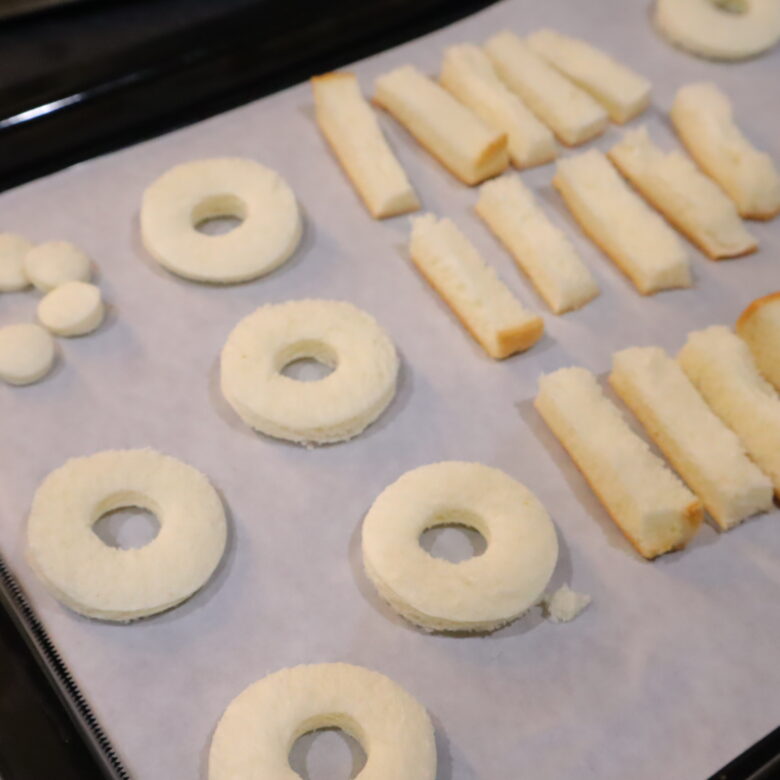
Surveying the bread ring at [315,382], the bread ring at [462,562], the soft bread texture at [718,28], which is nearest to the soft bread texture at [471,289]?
the bread ring at [315,382]

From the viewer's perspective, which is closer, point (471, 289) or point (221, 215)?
point (471, 289)

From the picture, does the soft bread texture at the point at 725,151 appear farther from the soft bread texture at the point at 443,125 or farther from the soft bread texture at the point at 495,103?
the soft bread texture at the point at 443,125

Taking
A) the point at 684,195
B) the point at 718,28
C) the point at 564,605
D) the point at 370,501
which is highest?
the point at 718,28

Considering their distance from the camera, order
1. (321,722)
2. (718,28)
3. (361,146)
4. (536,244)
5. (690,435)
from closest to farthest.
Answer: (321,722), (690,435), (536,244), (361,146), (718,28)

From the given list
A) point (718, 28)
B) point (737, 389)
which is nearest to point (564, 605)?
point (737, 389)

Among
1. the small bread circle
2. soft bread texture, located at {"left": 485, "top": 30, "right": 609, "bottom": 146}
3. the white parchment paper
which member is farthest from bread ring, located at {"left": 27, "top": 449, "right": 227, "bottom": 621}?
soft bread texture, located at {"left": 485, "top": 30, "right": 609, "bottom": 146}

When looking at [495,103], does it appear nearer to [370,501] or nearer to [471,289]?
[471,289]

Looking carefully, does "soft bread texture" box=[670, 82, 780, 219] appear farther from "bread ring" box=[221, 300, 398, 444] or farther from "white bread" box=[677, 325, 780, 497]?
"bread ring" box=[221, 300, 398, 444]
